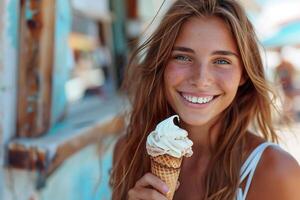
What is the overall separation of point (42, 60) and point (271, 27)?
10.6m

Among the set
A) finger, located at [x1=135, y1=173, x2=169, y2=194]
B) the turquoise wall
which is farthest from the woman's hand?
the turquoise wall

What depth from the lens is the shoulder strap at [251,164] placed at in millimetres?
1808

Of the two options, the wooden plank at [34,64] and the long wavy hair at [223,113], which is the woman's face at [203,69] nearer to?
the long wavy hair at [223,113]

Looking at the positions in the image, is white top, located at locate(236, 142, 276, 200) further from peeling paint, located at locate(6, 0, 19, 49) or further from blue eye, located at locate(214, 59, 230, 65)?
peeling paint, located at locate(6, 0, 19, 49)

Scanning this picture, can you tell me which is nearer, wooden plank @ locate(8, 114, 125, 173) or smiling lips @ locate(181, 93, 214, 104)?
smiling lips @ locate(181, 93, 214, 104)

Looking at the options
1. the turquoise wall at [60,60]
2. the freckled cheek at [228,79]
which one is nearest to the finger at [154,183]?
the freckled cheek at [228,79]

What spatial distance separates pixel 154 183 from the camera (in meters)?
1.57

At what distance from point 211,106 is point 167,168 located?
402 mm

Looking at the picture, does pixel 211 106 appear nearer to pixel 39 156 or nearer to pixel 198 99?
pixel 198 99

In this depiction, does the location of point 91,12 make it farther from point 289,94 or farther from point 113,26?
point 289,94

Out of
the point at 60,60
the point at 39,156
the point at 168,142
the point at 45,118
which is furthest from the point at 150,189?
the point at 60,60

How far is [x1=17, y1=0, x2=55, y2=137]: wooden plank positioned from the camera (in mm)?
2275

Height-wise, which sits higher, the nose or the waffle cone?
the nose

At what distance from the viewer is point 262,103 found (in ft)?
6.86
